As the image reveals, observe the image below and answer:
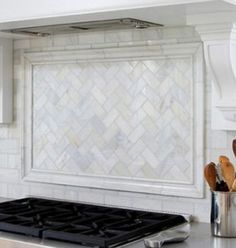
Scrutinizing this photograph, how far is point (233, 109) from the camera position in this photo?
201 centimetres

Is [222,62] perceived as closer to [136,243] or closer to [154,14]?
[154,14]

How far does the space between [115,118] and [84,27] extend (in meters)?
0.37

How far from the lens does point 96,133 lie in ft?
8.08

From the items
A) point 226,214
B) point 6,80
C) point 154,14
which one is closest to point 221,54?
point 154,14

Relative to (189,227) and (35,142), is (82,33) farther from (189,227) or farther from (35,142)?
(189,227)

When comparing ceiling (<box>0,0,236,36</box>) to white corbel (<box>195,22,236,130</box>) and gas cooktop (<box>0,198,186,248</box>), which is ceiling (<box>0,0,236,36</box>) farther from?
gas cooktop (<box>0,198,186,248</box>)

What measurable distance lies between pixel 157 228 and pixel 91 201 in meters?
0.50

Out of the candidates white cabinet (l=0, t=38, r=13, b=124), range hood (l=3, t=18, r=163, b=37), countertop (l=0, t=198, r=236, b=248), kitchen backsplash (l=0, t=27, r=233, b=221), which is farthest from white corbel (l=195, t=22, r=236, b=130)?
white cabinet (l=0, t=38, r=13, b=124)

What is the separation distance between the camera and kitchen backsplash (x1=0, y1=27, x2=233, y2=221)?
2234 millimetres

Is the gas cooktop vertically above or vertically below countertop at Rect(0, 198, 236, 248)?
above

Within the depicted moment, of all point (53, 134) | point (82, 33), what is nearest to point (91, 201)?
point (53, 134)

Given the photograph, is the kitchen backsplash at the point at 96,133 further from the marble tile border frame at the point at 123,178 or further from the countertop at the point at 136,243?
the countertop at the point at 136,243

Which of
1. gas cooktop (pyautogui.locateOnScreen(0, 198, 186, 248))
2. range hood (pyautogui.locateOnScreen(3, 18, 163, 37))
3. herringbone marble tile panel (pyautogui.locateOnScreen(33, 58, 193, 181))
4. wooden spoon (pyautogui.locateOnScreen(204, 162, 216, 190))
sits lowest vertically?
gas cooktop (pyautogui.locateOnScreen(0, 198, 186, 248))

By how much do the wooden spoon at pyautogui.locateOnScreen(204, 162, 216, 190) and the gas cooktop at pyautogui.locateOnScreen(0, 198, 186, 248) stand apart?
211 mm
